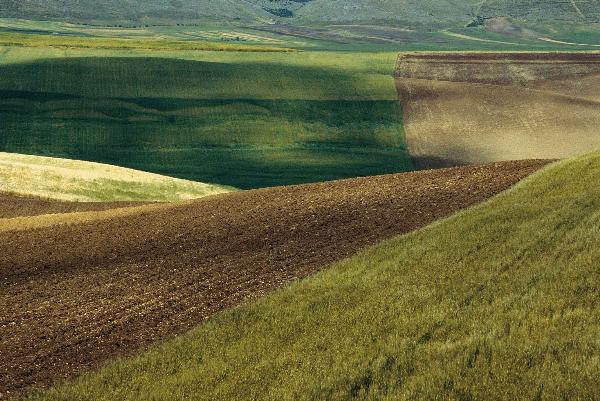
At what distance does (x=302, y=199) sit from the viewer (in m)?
31.5

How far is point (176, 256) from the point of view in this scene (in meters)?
24.3

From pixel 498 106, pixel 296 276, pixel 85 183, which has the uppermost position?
pixel 498 106

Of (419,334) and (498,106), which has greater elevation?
(419,334)

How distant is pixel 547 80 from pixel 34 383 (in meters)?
88.6

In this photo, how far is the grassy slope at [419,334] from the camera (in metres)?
10.5

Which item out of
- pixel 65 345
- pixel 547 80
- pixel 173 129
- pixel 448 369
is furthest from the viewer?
pixel 547 80

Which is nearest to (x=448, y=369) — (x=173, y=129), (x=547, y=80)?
(x=173, y=129)

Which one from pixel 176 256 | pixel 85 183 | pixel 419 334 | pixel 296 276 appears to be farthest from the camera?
pixel 85 183

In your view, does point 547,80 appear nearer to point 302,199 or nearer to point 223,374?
point 302,199

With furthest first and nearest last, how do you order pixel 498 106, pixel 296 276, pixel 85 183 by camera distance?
pixel 498 106, pixel 85 183, pixel 296 276

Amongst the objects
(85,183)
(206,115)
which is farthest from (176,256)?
(206,115)

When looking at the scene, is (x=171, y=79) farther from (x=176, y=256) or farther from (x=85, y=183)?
(x=176, y=256)

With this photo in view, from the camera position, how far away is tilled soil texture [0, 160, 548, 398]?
16.8 m

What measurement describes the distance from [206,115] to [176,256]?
54194 mm
